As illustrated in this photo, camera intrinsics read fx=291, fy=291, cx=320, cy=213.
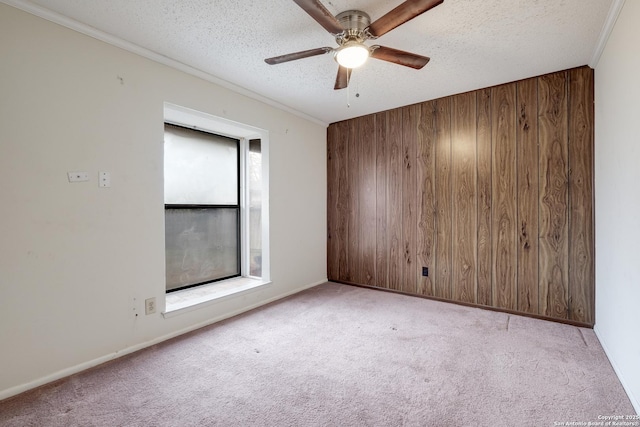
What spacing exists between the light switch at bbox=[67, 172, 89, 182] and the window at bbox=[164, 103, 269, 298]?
0.95 metres

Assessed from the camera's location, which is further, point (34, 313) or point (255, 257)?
point (255, 257)

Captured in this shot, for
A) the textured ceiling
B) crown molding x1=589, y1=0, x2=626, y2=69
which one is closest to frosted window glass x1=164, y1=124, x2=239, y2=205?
the textured ceiling

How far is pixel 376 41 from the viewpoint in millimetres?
2236

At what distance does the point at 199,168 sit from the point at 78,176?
139 centimetres

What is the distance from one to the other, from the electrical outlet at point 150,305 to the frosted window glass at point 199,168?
3.53 feet

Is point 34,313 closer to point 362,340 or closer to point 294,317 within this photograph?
point 294,317

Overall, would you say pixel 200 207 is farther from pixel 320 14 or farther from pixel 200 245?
pixel 320 14

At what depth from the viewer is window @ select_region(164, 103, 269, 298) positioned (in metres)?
3.08

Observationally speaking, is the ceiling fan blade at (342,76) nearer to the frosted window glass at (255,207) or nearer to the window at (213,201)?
the window at (213,201)

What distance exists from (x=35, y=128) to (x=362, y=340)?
273cm

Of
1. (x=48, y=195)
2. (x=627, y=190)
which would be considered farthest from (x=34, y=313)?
(x=627, y=190)

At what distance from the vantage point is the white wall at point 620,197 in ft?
5.33

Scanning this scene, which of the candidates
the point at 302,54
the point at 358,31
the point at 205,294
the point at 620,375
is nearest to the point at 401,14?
the point at 358,31

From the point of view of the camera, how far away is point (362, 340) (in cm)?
243
